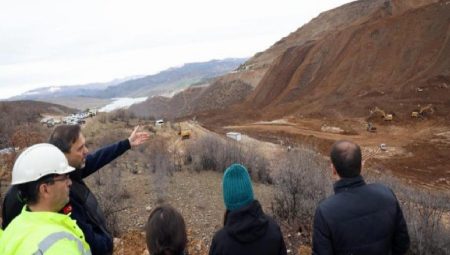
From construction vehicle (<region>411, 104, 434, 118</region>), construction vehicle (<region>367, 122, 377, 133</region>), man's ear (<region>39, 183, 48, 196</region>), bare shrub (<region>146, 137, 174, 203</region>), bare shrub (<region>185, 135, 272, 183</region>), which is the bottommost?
construction vehicle (<region>367, 122, 377, 133</region>)

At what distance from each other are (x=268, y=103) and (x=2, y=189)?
2740cm

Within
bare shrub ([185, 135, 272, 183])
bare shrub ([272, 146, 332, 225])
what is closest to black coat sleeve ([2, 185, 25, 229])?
bare shrub ([272, 146, 332, 225])

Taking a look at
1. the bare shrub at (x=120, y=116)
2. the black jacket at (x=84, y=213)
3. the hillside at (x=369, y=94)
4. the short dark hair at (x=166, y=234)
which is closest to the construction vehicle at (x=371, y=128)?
the hillside at (x=369, y=94)

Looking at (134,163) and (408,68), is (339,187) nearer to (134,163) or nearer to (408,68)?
(134,163)

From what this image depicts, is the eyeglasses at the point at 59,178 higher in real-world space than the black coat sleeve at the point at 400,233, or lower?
higher

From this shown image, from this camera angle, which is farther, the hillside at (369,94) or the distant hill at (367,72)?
the distant hill at (367,72)

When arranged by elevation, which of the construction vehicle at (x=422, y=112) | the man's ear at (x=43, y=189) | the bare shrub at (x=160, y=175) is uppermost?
the man's ear at (x=43, y=189)

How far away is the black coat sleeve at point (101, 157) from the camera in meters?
4.12

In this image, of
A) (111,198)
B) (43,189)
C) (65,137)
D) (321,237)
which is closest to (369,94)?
(111,198)

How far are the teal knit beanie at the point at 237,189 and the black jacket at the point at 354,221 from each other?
0.59 meters

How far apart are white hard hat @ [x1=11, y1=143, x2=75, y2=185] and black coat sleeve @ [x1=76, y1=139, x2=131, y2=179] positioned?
161 centimetres

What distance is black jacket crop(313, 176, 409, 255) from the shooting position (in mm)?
3045

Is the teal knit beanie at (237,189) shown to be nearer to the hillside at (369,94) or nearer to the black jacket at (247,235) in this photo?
the black jacket at (247,235)

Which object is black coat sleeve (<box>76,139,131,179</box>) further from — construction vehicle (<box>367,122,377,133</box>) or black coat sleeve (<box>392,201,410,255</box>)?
construction vehicle (<box>367,122,377,133</box>)
